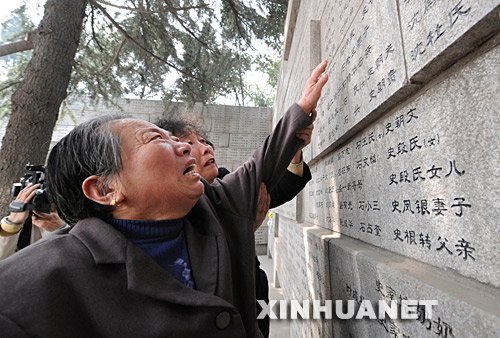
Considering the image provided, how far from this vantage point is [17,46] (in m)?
3.05

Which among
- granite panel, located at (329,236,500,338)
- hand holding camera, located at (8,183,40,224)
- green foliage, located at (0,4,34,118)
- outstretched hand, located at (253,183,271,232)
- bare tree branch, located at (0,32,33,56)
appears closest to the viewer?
granite panel, located at (329,236,500,338)

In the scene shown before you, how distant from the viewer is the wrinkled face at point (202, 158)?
1486mm

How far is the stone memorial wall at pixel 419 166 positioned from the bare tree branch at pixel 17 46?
156 inches

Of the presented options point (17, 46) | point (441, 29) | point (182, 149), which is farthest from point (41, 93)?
point (441, 29)

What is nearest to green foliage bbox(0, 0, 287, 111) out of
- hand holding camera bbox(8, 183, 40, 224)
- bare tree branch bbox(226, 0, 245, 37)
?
bare tree branch bbox(226, 0, 245, 37)

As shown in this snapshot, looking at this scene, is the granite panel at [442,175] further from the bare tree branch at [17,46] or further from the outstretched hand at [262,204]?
the bare tree branch at [17,46]

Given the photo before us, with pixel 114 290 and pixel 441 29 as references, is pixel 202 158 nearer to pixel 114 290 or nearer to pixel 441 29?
pixel 114 290

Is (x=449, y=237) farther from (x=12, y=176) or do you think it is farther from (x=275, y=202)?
(x=12, y=176)

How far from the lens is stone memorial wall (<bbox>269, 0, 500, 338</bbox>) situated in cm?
55

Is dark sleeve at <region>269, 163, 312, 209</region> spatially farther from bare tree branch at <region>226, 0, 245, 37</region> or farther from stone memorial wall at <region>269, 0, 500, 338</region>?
bare tree branch at <region>226, 0, 245, 37</region>

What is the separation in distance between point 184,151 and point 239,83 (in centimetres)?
678

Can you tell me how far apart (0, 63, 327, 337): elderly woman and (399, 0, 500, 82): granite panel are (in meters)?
0.45

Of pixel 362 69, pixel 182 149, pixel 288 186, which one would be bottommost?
pixel 288 186

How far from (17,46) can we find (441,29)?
14.7 ft
